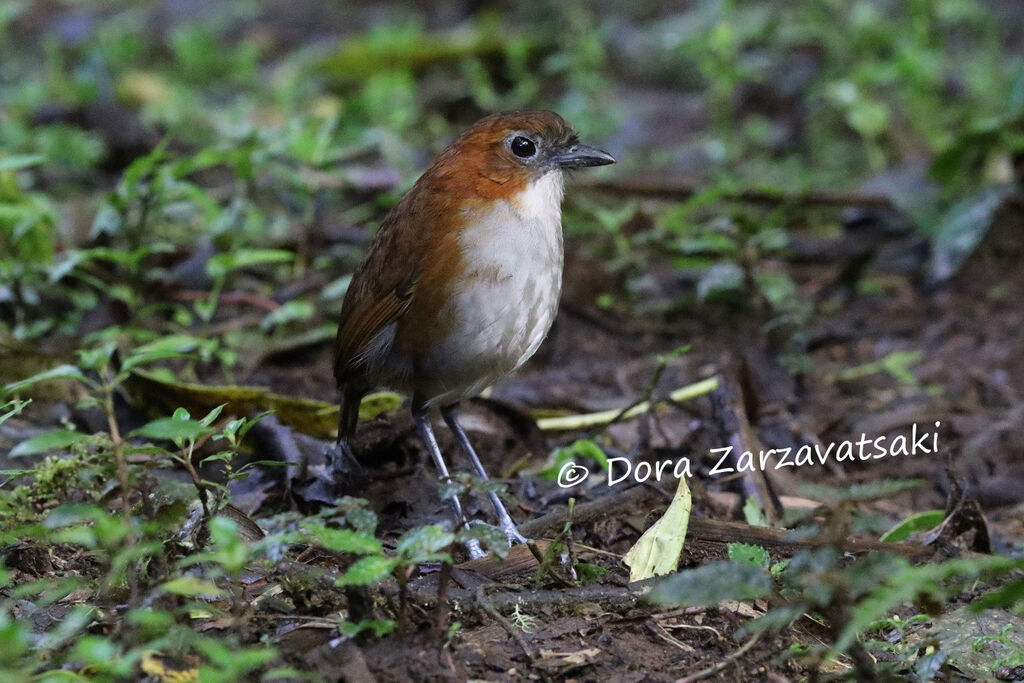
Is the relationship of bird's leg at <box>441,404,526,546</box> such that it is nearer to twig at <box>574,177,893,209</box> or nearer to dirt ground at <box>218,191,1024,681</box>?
dirt ground at <box>218,191,1024,681</box>

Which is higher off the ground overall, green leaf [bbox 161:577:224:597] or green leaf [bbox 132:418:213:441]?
green leaf [bbox 132:418:213:441]

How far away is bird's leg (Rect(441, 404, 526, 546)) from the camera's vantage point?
336 cm

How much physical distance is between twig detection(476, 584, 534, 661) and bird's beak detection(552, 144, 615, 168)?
1.59m

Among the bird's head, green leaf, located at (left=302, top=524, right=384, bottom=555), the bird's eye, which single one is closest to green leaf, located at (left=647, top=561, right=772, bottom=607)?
green leaf, located at (left=302, top=524, right=384, bottom=555)

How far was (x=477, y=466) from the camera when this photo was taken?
3.88m

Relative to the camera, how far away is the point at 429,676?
2529 millimetres

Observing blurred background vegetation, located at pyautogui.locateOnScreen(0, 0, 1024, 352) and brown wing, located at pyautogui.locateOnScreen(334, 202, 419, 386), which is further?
blurred background vegetation, located at pyautogui.locateOnScreen(0, 0, 1024, 352)

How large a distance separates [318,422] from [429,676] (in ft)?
5.94

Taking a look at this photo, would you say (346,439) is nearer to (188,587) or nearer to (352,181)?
(188,587)

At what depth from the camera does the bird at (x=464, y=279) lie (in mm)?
3561

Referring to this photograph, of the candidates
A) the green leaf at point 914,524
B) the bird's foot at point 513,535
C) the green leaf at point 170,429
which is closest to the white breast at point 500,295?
the bird's foot at point 513,535

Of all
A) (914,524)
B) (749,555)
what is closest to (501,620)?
(749,555)

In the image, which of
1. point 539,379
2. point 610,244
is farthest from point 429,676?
point 610,244

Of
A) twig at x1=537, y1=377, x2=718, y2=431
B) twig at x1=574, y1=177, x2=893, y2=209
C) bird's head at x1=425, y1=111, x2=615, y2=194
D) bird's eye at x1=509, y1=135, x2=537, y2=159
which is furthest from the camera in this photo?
twig at x1=574, y1=177, x2=893, y2=209
